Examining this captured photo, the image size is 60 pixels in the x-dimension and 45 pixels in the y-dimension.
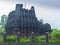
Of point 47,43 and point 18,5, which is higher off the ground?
point 18,5

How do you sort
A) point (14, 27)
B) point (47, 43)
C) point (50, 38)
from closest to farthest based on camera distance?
point (47, 43) → point (50, 38) → point (14, 27)

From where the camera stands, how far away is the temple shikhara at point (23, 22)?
2114cm

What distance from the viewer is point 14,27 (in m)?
21.2

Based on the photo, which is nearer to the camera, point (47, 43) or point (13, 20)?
point (47, 43)

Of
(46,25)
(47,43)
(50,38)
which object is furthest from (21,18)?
(47,43)

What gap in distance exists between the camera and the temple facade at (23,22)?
69.4 feet

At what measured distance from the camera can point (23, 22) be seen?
69.9 ft

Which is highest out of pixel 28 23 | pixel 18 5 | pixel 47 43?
pixel 18 5

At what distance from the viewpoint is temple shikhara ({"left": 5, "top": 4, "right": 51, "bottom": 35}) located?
21141mm

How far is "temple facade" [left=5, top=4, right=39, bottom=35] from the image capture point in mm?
21156

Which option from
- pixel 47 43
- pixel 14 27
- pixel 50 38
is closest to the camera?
pixel 47 43

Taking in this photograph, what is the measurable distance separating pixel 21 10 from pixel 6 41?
8206 millimetres

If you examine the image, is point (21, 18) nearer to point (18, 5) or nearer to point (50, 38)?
point (18, 5)

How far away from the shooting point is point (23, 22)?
21.3 m
